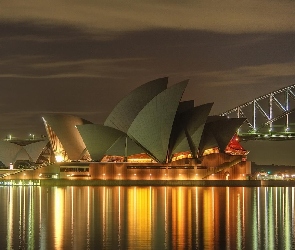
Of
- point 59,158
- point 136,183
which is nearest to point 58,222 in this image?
point 136,183

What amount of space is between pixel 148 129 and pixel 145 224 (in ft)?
190

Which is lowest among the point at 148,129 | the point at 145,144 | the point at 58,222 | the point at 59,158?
the point at 58,222

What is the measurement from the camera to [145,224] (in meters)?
47.9

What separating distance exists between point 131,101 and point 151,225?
6081cm

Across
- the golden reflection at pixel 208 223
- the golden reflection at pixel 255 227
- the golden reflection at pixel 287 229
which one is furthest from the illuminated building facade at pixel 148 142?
the golden reflection at pixel 287 229

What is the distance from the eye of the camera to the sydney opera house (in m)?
106

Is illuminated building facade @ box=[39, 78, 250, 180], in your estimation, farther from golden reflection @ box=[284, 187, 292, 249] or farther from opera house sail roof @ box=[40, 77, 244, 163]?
golden reflection @ box=[284, 187, 292, 249]

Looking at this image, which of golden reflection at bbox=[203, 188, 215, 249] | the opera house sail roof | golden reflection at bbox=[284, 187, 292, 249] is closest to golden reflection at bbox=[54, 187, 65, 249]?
golden reflection at bbox=[203, 188, 215, 249]

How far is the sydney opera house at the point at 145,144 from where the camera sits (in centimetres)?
10644

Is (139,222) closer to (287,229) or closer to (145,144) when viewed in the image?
(287,229)

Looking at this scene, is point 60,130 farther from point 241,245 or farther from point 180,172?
point 241,245

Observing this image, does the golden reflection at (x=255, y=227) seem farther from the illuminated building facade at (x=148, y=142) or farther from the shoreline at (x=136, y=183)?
the shoreline at (x=136, y=183)

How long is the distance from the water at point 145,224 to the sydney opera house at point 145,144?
3832 cm

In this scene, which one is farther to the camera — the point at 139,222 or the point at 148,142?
the point at 148,142
